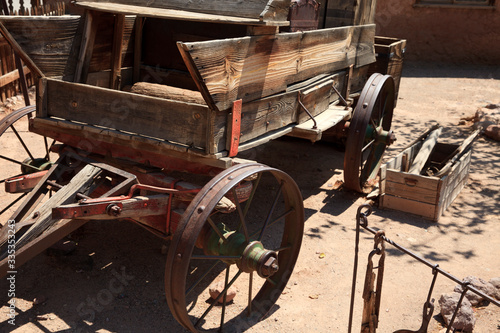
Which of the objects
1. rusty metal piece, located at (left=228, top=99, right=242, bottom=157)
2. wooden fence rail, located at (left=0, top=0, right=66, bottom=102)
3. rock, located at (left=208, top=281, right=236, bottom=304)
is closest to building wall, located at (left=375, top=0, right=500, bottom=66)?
wooden fence rail, located at (left=0, top=0, right=66, bottom=102)

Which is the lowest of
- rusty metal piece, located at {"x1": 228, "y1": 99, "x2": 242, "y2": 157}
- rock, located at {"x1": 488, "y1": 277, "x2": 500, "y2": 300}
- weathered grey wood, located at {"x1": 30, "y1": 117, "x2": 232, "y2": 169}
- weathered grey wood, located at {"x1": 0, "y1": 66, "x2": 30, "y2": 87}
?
rock, located at {"x1": 488, "y1": 277, "x2": 500, "y2": 300}

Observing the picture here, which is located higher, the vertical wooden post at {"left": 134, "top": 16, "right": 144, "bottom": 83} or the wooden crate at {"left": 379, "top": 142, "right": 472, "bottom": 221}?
the vertical wooden post at {"left": 134, "top": 16, "right": 144, "bottom": 83}

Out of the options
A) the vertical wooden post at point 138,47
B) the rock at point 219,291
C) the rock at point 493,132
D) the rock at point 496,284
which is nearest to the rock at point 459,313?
the rock at point 496,284

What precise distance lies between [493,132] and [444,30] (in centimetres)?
530

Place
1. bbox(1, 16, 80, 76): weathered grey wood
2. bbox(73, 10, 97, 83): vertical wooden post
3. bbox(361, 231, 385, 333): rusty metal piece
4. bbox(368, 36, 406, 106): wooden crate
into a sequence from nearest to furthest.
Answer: bbox(361, 231, 385, 333): rusty metal piece
bbox(1, 16, 80, 76): weathered grey wood
bbox(73, 10, 97, 83): vertical wooden post
bbox(368, 36, 406, 106): wooden crate

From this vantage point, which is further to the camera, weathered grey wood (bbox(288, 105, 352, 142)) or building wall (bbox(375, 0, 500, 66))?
building wall (bbox(375, 0, 500, 66))

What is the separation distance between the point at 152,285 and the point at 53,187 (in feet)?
3.14

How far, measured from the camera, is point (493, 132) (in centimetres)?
693

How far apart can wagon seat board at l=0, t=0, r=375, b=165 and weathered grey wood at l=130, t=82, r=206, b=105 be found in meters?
0.29

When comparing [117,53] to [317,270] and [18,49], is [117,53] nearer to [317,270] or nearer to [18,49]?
[18,49]

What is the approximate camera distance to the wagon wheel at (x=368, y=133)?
4605mm

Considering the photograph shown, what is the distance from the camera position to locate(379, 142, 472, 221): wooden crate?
4598mm

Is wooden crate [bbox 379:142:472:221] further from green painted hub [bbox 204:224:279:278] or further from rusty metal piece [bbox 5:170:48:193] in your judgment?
rusty metal piece [bbox 5:170:48:193]

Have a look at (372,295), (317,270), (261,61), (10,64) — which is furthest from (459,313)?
(10,64)
